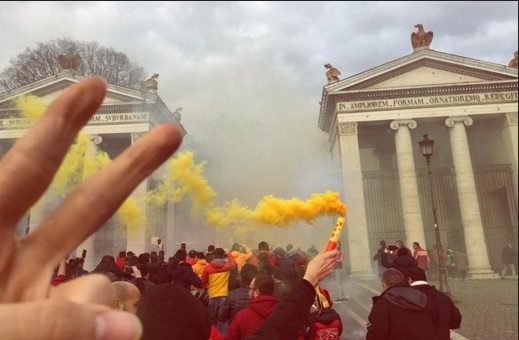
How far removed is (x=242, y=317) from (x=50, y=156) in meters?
3.20

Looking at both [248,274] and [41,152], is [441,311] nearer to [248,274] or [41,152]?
[248,274]

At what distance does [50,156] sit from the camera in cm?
67

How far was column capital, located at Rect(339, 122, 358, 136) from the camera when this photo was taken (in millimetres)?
22984

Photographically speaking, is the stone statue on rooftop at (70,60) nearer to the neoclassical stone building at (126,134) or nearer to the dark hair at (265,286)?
the neoclassical stone building at (126,134)

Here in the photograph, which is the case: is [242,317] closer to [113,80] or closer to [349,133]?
[349,133]

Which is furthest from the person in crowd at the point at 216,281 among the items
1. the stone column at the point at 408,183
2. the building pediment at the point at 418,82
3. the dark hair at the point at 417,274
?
the building pediment at the point at 418,82

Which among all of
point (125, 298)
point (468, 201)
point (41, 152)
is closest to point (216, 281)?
point (125, 298)

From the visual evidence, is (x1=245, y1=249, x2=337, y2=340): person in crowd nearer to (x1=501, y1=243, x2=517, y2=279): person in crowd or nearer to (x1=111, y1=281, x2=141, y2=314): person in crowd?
(x1=111, y1=281, x2=141, y2=314): person in crowd

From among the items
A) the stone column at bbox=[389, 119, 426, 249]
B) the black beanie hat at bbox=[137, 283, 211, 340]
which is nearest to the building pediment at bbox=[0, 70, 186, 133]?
the stone column at bbox=[389, 119, 426, 249]

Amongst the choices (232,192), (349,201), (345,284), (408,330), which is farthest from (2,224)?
(349,201)

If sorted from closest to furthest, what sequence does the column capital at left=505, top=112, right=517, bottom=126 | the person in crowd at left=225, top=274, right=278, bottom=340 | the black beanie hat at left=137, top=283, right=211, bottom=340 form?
the black beanie hat at left=137, top=283, right=211, bottom=340 < the person in crowd at left=225, top=274, right=278, bottom=340 < the column capital at left=505, top=112, right=517, bottom=126

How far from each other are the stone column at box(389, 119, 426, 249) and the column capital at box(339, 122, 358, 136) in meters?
2.09

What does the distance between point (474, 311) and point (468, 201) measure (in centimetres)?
1272

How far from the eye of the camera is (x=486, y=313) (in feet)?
32.9
